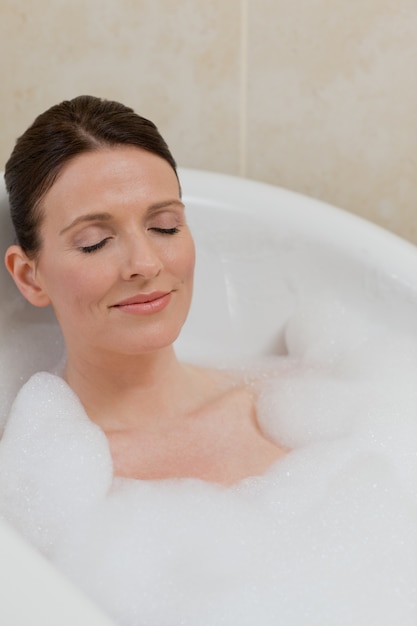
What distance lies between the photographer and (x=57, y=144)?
3.94 ft

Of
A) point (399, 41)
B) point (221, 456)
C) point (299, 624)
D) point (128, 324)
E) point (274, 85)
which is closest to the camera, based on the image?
point (299, 624)

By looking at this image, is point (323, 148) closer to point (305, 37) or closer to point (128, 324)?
point (305, 37)

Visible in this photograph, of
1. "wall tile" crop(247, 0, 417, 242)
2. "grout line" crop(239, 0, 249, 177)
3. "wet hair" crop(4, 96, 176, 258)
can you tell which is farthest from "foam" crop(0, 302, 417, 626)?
"grout line" crop(239, 0, 249, 177)

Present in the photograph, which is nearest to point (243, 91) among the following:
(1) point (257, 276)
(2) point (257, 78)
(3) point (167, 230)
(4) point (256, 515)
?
(2) point (257, 78)

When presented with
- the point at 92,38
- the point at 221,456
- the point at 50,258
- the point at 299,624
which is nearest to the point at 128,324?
the point at 50,258

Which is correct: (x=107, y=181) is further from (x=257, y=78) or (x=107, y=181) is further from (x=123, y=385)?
(x=257, y=78)

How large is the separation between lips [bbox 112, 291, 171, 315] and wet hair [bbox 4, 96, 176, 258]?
0.48 ft

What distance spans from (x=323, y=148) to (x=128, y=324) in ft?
2.22

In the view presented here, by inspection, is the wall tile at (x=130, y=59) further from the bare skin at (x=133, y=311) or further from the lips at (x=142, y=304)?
the lips at (x=142, y=304)

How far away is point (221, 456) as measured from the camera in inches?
50.7

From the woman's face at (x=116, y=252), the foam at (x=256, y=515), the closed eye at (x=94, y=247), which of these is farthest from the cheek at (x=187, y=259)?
the foam at (x=256, y=515)

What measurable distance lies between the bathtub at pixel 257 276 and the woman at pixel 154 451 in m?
0.11

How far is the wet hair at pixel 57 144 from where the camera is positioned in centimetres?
120

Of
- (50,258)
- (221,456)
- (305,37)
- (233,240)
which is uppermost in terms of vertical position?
(305,37)
